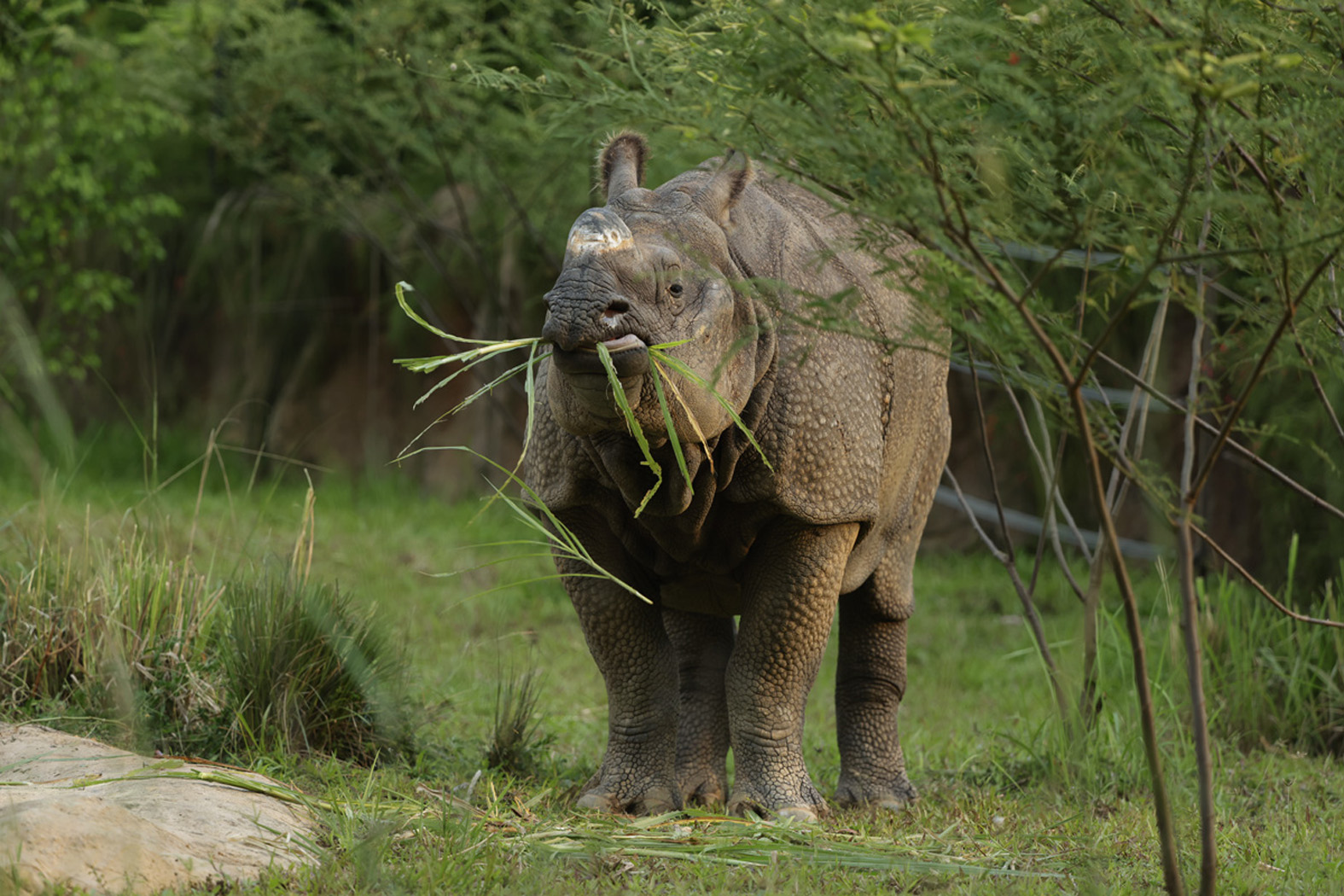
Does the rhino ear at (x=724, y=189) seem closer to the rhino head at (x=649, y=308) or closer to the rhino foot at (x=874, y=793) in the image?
the rhino head at (x=649, y=308)

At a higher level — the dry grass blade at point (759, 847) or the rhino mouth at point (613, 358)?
the rhino mouth at point (613, 358)

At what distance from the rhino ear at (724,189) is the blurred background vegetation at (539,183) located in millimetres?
209

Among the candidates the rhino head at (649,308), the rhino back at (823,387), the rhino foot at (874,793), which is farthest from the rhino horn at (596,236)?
the rhino foot at (874,793)

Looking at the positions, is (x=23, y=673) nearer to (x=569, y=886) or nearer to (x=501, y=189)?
(x=569, y=886)

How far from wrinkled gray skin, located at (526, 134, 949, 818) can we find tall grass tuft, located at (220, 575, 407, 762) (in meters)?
0.77

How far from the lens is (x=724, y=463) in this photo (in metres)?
3.86

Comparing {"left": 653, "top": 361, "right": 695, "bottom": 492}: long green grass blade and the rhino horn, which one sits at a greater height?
the rhino horn

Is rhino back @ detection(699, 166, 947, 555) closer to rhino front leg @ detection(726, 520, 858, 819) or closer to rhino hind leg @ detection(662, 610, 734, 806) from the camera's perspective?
rhino front leg @ detection(726, 520, 858, 819)

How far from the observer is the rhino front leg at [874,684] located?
4.68 meters

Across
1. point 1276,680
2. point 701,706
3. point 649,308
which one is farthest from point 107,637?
point 1276,680

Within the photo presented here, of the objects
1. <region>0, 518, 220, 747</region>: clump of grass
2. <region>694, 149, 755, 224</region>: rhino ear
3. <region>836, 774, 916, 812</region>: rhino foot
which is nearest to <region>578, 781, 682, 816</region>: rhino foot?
<region>836, 774, 916, 812</region>: rhino foot

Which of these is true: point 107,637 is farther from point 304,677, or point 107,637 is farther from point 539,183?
point 539,183

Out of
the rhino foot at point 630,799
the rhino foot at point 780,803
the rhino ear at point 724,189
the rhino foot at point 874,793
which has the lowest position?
the rhino foot at point 874,793

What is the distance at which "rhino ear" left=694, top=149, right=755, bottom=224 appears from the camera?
152 inches
